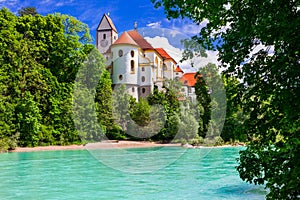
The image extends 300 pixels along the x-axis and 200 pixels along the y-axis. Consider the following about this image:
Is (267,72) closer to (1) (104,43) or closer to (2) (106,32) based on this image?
(1) (104,43)

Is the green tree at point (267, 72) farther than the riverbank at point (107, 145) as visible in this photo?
No

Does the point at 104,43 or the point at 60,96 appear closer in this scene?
the point at 60,96

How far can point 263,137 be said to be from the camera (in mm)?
3416

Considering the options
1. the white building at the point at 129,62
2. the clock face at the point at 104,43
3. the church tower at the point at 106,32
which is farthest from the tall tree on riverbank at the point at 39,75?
the church tower at the point at 106,32

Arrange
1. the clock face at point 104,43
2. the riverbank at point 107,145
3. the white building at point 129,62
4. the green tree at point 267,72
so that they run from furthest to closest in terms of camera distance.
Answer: the clock face at point 104,43 → the riverbank at point 107,145 → the white building at point 129,62 → the green tree at point 267,72

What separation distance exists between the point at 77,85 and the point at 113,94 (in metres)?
3.70

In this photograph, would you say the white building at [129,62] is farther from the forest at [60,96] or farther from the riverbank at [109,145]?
the riverbank at [109,145]

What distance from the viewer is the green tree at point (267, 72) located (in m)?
2.79

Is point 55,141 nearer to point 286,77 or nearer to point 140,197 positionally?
point 140,197

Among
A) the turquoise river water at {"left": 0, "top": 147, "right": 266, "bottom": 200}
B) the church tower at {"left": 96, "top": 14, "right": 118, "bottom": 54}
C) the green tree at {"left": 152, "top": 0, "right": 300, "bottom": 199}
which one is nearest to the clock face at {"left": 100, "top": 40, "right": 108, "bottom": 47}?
→ the church tower at {"left": 96, "top": 14, "right": 118, "bottom": 54}

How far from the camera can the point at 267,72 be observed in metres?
3.34

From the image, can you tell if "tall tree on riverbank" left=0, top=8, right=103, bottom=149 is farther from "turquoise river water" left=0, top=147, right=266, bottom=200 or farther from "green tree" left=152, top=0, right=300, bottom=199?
"green tree" left=152, top=0, right=300, bottom=199

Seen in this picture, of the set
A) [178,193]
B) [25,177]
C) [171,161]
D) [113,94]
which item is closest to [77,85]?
[113,94]

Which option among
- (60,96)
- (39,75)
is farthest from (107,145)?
(39,75)
